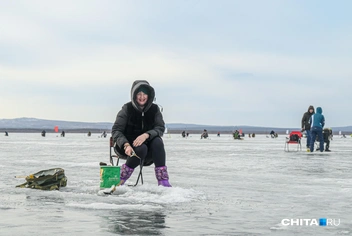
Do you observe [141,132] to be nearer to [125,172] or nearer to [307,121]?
[125,172]

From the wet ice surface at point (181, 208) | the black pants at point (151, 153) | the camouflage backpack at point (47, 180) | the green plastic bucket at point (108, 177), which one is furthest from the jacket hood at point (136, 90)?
the camouflage backpack at point (47, 180)

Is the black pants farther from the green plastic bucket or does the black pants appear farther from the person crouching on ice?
the green plastic bucket

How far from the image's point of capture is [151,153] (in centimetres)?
760

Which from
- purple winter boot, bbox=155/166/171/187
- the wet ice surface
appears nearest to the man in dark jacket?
the wet ice surface

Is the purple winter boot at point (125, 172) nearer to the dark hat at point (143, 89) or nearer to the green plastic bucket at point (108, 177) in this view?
the green plastic bucket at point (108, 177)

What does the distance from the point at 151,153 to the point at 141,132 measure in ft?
1.09

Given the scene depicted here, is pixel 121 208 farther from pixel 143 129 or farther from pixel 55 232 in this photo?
pixel 143 129

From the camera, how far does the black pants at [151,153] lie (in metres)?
7.45

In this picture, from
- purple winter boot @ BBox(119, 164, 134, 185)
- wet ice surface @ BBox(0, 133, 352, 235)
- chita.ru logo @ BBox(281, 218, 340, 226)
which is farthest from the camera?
purple winter boot @ BBox(119, 164, 134, 185)

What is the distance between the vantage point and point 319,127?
2022cm

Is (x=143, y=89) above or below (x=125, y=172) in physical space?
above

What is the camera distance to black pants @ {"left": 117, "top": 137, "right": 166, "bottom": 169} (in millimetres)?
7449

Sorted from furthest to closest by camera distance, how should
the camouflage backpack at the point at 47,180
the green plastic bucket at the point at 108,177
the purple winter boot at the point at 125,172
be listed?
the purple winter boot at the point at 125,172 < the camouflage backpack at the point at 47,180 < the green plastic bucket at the point at 108,177

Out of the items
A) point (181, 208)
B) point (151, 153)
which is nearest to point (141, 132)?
point (151, 153)
